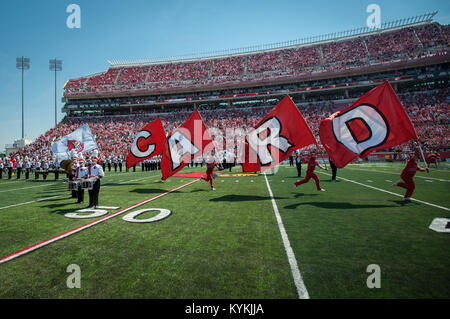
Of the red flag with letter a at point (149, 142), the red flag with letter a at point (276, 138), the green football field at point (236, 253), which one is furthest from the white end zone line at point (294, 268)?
the red flag with letter a at point (149, 142)

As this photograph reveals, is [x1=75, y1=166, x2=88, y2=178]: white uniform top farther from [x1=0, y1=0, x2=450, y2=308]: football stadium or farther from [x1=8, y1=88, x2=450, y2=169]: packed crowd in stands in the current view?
[x1=8, y1=88, x2=450, y2=169]: packed crowd in stands

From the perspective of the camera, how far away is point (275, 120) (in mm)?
9062

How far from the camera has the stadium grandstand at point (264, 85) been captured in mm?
40688

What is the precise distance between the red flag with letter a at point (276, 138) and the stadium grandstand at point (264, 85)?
31.1 m

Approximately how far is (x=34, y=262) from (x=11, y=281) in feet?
1.85

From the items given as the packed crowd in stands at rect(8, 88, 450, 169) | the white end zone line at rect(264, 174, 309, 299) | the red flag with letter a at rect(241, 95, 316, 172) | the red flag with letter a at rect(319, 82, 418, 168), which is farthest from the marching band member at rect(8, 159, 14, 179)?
the red flag with letter a at rect(319, 82, 418, 168)

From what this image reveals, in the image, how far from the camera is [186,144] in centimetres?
1124

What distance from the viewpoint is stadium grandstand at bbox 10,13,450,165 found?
4069 centimetres

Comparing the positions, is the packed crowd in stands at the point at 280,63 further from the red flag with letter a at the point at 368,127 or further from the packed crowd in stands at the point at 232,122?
the red flag with letter a at the point at 368,127

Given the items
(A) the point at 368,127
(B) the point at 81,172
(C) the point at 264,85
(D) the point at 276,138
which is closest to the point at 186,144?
(D) the point at 276,138

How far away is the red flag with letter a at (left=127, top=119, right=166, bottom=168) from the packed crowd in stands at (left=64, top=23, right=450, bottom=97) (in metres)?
40.7

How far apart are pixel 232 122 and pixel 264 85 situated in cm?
1255
